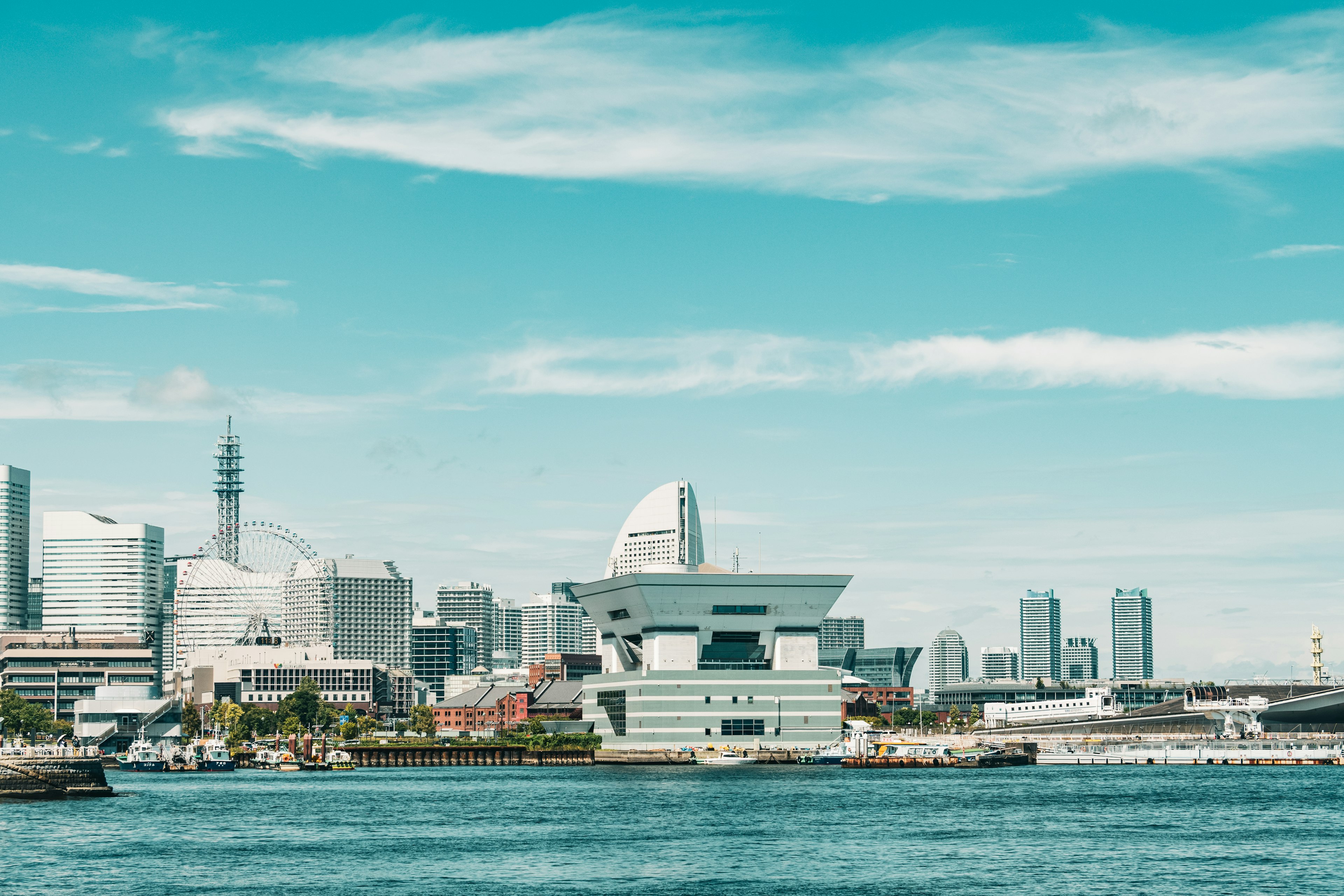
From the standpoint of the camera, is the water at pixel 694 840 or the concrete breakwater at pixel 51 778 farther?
the concrete breakwater at pixel 51 778

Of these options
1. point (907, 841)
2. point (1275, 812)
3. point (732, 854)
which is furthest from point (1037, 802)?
point (732, 854)

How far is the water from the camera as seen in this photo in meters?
85.9

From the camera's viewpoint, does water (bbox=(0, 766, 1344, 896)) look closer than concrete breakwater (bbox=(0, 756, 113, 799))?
Yes

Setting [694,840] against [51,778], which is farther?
[51,778]

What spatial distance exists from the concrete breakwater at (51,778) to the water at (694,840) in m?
1.41

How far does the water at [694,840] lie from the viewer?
85.9m

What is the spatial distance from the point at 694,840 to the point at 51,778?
58.7 meters

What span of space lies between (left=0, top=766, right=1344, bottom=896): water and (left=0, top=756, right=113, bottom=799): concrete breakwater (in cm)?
141

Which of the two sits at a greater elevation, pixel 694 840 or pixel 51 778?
pixel 51 778

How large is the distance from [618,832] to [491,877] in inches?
977

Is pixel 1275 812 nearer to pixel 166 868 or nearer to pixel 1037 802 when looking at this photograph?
pixel 1037 802

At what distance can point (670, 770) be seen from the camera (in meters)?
198

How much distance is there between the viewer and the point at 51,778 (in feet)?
442

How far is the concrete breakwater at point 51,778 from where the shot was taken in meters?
131
